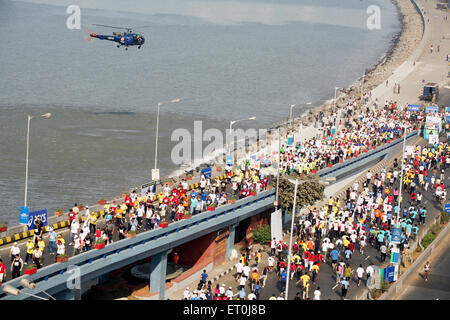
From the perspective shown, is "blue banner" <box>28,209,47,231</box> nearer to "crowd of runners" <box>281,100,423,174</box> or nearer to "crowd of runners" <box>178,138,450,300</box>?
"crowd of runners" <box>178,138,450,300</box>

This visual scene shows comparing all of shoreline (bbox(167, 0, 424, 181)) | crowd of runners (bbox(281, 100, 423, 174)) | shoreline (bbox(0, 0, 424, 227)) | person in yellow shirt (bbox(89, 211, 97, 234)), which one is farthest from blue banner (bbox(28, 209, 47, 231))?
shoreline (bbox(167, 0, 424, 181))

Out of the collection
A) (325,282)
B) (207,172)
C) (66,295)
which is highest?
(207,172)

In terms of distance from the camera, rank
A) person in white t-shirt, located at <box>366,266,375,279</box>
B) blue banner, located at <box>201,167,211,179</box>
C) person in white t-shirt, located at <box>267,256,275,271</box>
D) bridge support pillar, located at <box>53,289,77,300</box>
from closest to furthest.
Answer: bridge support pillar, located at <box>53,289,77,300</box>
person in white t-shirt, located at <box>366,266,375,279</box>
person in white t-shirt, located at <box>267,256,275,271</box>
blue banner, located at <box>201,167,211,179</box>

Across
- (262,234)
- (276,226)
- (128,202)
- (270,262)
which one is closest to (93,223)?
(128,202)

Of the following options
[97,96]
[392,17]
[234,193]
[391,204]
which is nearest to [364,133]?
[391,204]

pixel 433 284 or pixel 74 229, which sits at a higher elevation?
pixel 74 229

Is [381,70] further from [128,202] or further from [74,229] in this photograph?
[74,229]

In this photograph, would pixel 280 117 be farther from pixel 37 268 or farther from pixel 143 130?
pixel 37 268

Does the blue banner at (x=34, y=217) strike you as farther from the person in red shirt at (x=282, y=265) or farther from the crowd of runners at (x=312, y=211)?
the person in red shirt at (x=282, y=265)

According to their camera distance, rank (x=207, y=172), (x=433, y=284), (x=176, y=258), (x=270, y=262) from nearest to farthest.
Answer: (x=433, y=284), (x=270, y=262), (x=176, y=258), (x=207, y=172)
